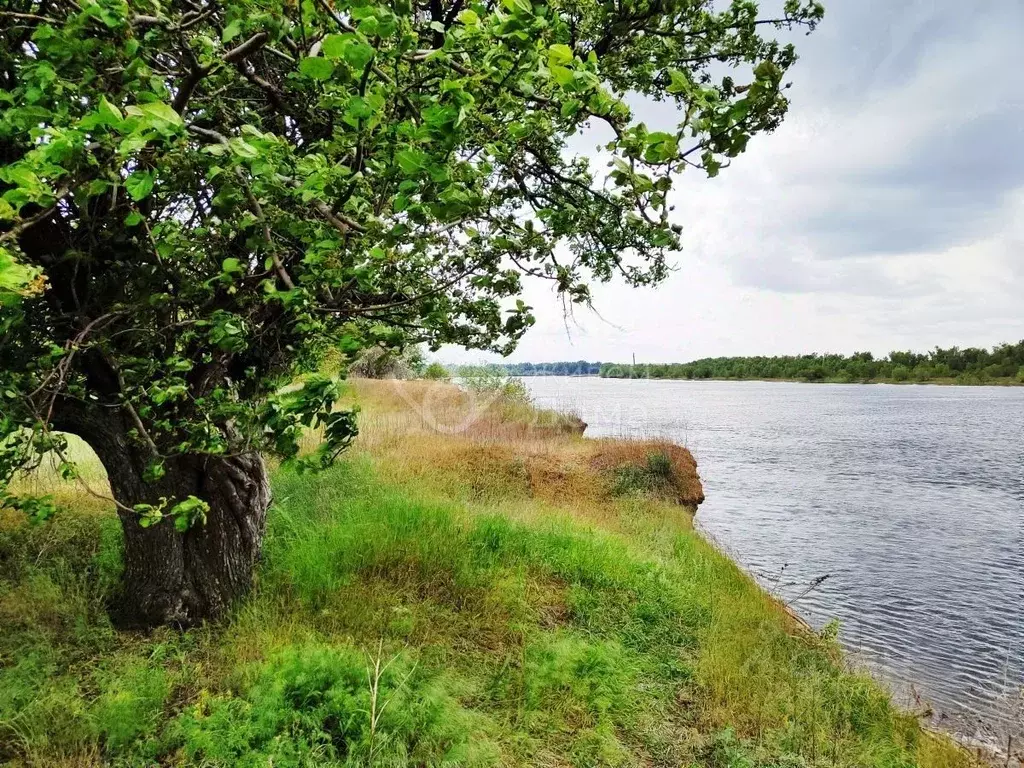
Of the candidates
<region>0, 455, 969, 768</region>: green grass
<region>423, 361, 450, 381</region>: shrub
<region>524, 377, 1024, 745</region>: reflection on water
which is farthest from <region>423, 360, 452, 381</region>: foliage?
<region>0, 455, 969, 768</region>: green grass

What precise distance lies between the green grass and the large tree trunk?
0.25 metres

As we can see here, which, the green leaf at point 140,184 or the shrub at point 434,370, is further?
the shrub at point 434,370

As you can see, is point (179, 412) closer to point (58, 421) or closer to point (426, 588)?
point (58, 421)

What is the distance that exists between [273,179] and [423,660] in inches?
166

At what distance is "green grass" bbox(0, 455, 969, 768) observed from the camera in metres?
3.98

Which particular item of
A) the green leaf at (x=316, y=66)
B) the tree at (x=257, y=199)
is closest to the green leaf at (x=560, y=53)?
the tree at (x=257, y=199)

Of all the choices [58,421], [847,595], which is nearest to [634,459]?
[847,595]

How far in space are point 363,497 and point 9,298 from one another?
261 inches

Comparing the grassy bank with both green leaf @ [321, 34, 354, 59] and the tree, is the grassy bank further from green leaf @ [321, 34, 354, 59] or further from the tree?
green leaf @ [321, 34, 354, 59]

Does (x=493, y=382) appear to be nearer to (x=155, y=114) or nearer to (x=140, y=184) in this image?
(x=140, y=184)

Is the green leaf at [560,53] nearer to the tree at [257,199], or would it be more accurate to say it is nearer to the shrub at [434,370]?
the tree at [257,199]

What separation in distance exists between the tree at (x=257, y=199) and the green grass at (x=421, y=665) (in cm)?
70

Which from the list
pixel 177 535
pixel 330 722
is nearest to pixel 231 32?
pixel 330 722

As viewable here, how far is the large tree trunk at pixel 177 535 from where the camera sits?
4.99 m
